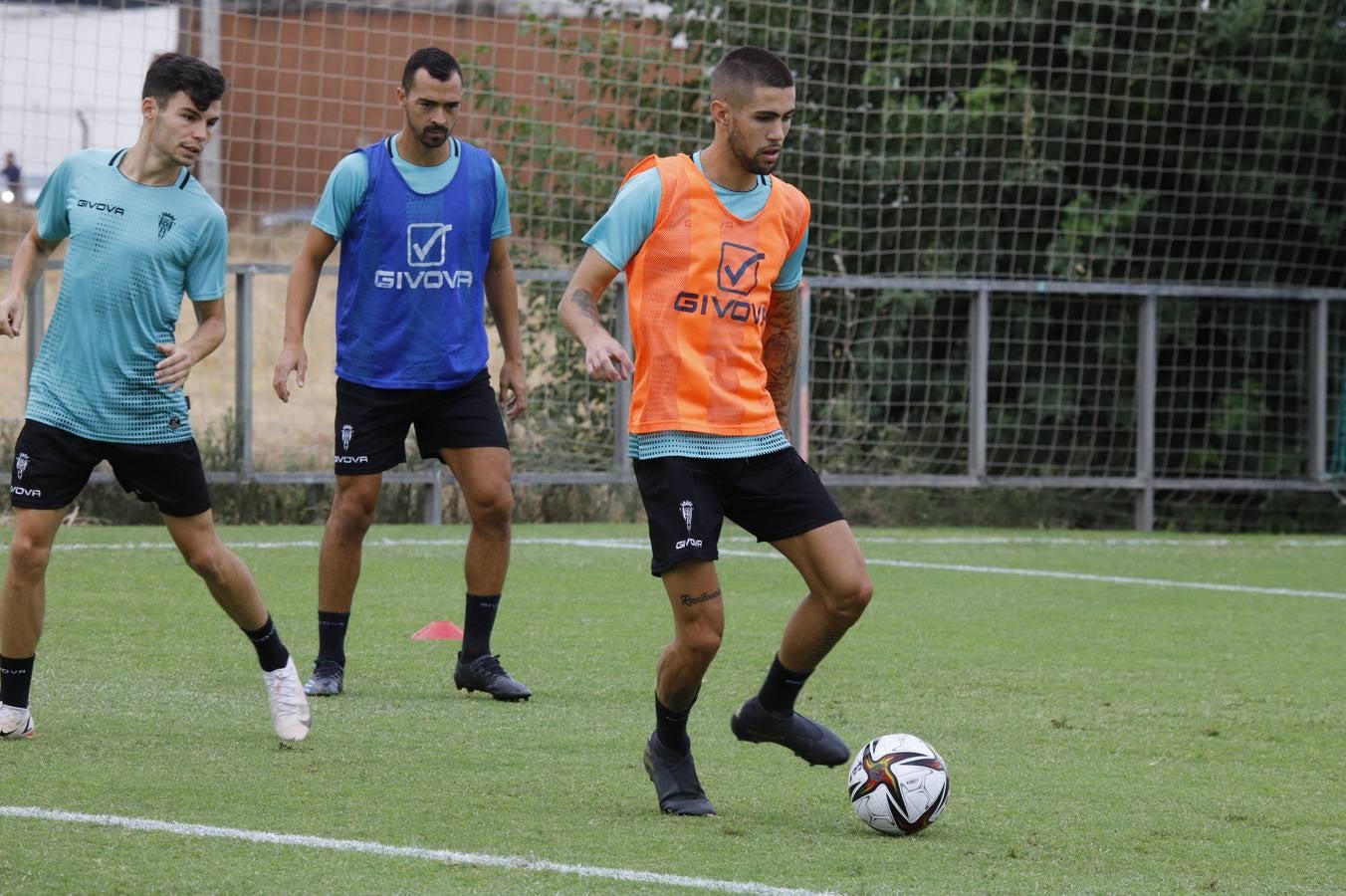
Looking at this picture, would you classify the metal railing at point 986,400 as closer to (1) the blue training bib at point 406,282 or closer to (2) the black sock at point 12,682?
(1) the blue training bib at point 406,282

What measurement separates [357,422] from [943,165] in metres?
9.22

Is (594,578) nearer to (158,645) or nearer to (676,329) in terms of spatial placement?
(158,645)

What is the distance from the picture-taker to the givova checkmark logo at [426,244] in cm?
639

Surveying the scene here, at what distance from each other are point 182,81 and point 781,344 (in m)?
1.87

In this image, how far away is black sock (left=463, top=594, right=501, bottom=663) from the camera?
6426mm

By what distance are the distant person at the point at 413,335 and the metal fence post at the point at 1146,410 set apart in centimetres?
837

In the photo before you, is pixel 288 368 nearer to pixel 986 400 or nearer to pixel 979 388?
pixel 979 388

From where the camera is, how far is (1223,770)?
5.46 meters

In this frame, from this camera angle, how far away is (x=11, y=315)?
5.24 metres

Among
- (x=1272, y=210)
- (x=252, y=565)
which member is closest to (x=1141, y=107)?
(x=1272, y=210)

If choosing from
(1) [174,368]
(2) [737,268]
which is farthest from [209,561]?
(2) [737,268]

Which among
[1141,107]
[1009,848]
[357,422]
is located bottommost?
[1009,848]

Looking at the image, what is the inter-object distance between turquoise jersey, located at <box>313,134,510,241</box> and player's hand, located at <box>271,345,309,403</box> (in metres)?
0.42

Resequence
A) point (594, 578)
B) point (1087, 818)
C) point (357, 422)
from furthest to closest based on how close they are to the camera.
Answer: point (594, 578) < point (357, 422) < point (1087, 818)
